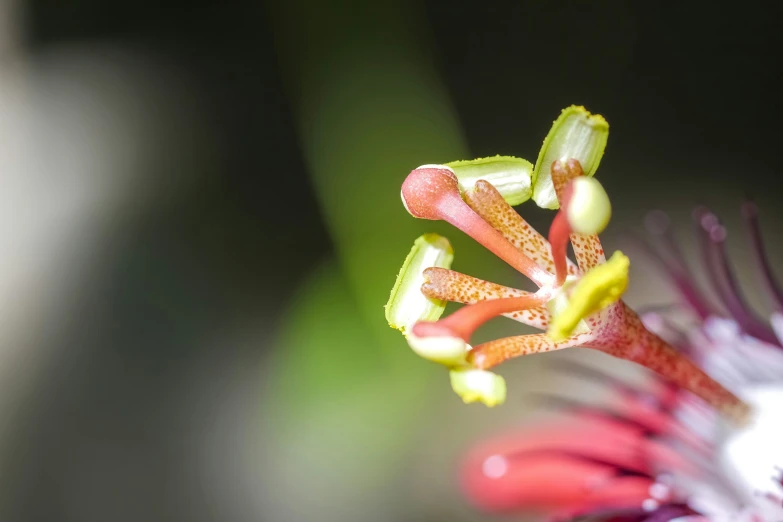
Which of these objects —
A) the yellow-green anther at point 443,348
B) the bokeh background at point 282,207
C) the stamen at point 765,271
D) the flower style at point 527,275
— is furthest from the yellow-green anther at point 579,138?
the bokeh background at point 282,207

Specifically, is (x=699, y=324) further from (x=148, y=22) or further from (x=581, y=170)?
(x=148, y=22)

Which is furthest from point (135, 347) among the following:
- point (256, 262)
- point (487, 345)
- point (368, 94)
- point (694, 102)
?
point (694, 102)

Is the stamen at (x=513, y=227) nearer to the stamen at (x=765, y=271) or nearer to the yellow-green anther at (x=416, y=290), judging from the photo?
the yellow-green anther at (x=416, y=290)

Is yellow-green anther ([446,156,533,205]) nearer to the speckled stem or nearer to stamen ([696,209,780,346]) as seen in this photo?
the speckled stem

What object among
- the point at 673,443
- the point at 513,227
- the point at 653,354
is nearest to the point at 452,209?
the point at 513,227

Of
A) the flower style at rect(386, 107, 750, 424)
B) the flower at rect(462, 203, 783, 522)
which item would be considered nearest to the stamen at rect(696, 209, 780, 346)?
the flower at rect(462, 203, 783, 522)

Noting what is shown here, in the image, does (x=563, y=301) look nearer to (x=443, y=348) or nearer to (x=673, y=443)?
(x=443, y=348)

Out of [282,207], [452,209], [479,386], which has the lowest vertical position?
[479,386]
